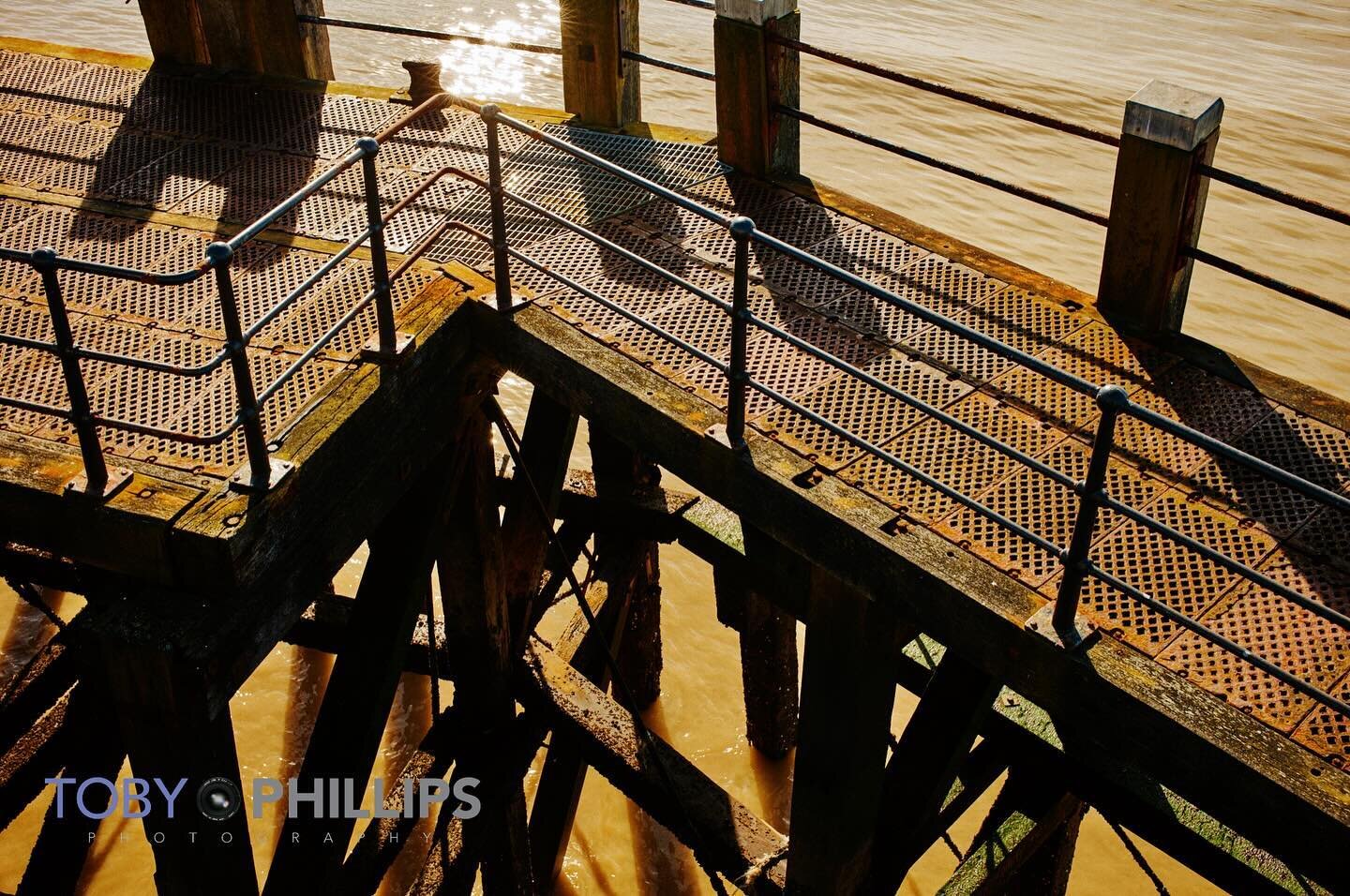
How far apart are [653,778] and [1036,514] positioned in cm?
217

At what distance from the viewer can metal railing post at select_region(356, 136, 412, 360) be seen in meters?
4.12

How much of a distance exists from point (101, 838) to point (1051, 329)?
644 cm

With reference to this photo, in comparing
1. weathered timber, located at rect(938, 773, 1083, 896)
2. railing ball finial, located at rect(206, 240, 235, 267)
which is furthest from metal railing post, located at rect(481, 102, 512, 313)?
weathered timber, located at rect(938, 773, 1083, 896)

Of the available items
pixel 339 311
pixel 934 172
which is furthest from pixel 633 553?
pixel 934 172

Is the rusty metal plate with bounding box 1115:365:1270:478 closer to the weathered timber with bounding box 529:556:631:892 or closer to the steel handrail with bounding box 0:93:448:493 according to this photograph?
the steel handrail with bounding box 0:93:448:493

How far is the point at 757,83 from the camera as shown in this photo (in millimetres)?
5941

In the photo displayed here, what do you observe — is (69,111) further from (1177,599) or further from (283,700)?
(1177,599)

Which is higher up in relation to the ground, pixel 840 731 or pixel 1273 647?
pixel 1273 647

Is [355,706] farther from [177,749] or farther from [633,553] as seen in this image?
[633,553]

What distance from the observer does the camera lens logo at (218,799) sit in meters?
3.85

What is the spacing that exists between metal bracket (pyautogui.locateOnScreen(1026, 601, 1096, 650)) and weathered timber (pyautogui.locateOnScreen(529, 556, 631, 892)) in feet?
10.8

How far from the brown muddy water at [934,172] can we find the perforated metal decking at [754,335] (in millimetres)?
4062

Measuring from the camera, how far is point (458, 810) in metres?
5.69

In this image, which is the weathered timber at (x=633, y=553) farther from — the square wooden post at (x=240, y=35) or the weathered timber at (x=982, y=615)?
the square wooden post at (x=240, y=35)
